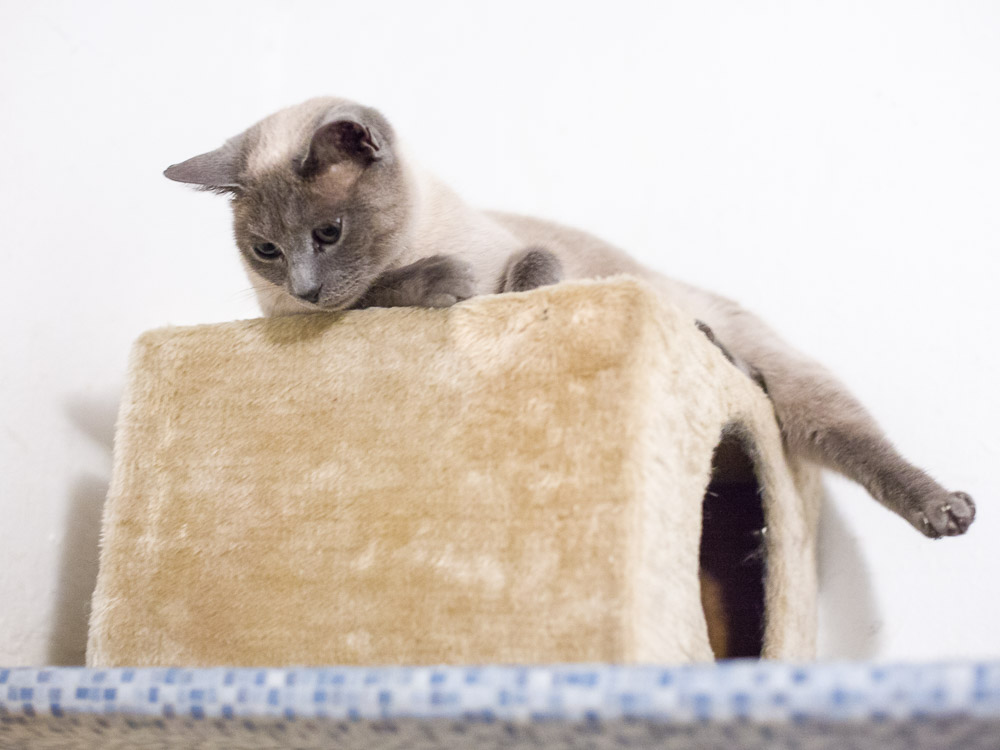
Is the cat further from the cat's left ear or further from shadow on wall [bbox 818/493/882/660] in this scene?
shadow on wall [bbox 818/493/882/660]

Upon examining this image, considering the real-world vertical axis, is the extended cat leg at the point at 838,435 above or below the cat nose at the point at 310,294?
below

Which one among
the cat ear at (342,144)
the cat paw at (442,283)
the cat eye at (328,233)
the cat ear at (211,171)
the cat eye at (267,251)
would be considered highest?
the cat ear at (342,144)

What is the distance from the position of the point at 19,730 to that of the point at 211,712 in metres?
0.36

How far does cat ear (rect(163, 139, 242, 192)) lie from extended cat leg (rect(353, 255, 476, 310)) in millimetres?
270

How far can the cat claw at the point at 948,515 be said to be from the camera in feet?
3.74

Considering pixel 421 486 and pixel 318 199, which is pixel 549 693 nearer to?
pixel 421 486

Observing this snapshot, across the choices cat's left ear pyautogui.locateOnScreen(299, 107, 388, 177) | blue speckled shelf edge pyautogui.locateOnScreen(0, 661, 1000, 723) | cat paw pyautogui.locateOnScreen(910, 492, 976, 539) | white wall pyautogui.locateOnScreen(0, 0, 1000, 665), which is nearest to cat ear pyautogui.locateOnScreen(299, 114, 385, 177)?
cat's left ear pyautogui.locateOnScreen(299, 107, 388, 177)

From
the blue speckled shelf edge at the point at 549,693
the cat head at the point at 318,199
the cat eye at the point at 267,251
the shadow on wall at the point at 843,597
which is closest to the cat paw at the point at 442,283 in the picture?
the cat head at the point at 318,199

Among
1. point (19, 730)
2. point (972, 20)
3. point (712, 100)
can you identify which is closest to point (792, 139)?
point (712, 100)

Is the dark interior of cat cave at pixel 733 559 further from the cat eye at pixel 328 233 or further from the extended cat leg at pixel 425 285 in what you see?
the cat eye at pixel 328 233

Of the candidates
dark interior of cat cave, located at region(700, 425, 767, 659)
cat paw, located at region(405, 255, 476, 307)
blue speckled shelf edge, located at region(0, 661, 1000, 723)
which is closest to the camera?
blue speckled shelf edge, located at region(0, 661, 1000, 723)

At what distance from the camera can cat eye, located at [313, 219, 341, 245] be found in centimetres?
116

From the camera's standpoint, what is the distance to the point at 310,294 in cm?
110

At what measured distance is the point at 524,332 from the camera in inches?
37.5
